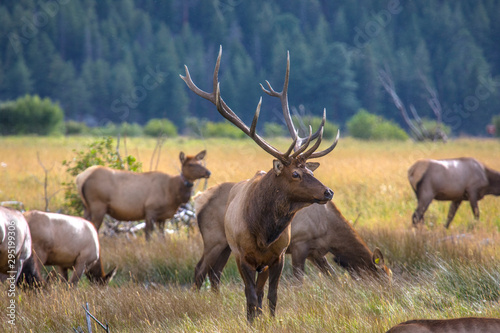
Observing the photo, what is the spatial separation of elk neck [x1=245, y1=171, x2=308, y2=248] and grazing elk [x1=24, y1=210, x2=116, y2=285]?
8.85ft

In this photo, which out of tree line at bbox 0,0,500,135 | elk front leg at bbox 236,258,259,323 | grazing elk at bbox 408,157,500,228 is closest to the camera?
elk front leg at bbox 236,258,259,323

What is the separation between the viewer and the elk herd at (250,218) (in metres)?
4.71

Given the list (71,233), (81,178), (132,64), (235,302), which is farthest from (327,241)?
(132,64)

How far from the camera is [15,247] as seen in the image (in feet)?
18.7

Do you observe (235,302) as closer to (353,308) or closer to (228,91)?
(353,308)

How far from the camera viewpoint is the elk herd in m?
4.71

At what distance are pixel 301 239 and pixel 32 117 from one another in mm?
44432

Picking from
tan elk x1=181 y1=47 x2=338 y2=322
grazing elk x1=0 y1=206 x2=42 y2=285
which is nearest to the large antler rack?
tan elk x1=181 y1=47 x2=338 y2=322

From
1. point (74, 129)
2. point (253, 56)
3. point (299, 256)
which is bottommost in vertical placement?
point (74, 129)

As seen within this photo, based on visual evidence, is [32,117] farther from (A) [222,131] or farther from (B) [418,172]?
(B) [418,172]

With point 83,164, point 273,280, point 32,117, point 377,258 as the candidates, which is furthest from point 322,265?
point 32,117

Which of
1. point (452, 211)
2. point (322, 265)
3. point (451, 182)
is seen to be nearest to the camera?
point (322, 265)

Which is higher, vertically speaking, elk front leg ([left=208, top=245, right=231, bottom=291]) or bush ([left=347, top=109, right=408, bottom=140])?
elk front leg ([left=208, top=245, right=231, bottom=291])

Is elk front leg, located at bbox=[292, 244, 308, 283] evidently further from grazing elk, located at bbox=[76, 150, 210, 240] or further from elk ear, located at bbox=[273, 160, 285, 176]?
grazing elk, located at bbox=[76, 150, 210, 240]
